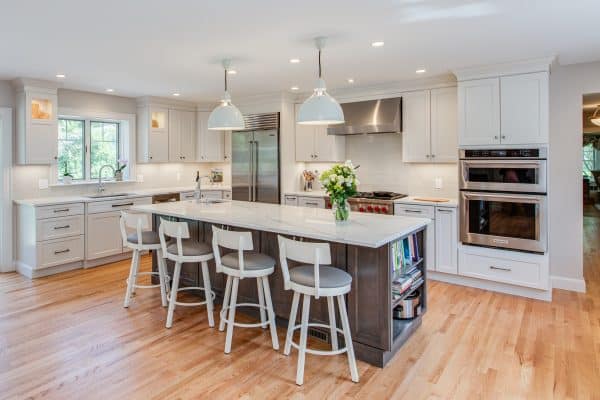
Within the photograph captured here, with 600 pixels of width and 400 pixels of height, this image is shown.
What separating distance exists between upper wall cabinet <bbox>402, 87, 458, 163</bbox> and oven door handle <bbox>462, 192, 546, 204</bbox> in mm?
564

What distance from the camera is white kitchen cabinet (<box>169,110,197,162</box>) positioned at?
252 inches

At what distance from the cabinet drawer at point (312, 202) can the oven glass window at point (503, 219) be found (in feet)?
6.33

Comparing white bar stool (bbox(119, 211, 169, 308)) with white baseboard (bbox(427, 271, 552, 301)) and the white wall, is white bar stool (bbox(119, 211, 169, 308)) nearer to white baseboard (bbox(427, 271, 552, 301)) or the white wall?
white baseboard (bbox(427, 271, 552, 301))

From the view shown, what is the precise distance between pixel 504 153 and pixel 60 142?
18.4 ft

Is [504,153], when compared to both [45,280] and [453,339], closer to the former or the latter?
[453,339]

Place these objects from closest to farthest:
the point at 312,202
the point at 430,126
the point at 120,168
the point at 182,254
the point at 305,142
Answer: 1. the point at 182,254
2. the point at 430,126
3. the point at 312,202
4. the point at 305,142
5. the point at 120,168

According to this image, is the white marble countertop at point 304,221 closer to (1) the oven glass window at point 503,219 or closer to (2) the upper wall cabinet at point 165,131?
(1) the oven glass window at point 503,219

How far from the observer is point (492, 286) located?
14.1ft

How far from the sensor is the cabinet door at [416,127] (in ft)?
15.9

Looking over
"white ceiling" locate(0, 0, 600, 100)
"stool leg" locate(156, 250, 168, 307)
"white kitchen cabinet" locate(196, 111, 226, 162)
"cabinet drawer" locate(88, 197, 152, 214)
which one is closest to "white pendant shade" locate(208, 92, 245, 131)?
"white ceiling" locate(0, 0, 600, 100)

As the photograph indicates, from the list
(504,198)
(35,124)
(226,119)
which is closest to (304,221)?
(226,119)

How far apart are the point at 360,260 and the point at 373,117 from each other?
9.16ft

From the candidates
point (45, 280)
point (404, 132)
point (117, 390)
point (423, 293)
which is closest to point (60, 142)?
point (45, 280)

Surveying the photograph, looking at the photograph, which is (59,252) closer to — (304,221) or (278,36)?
(304,221)
